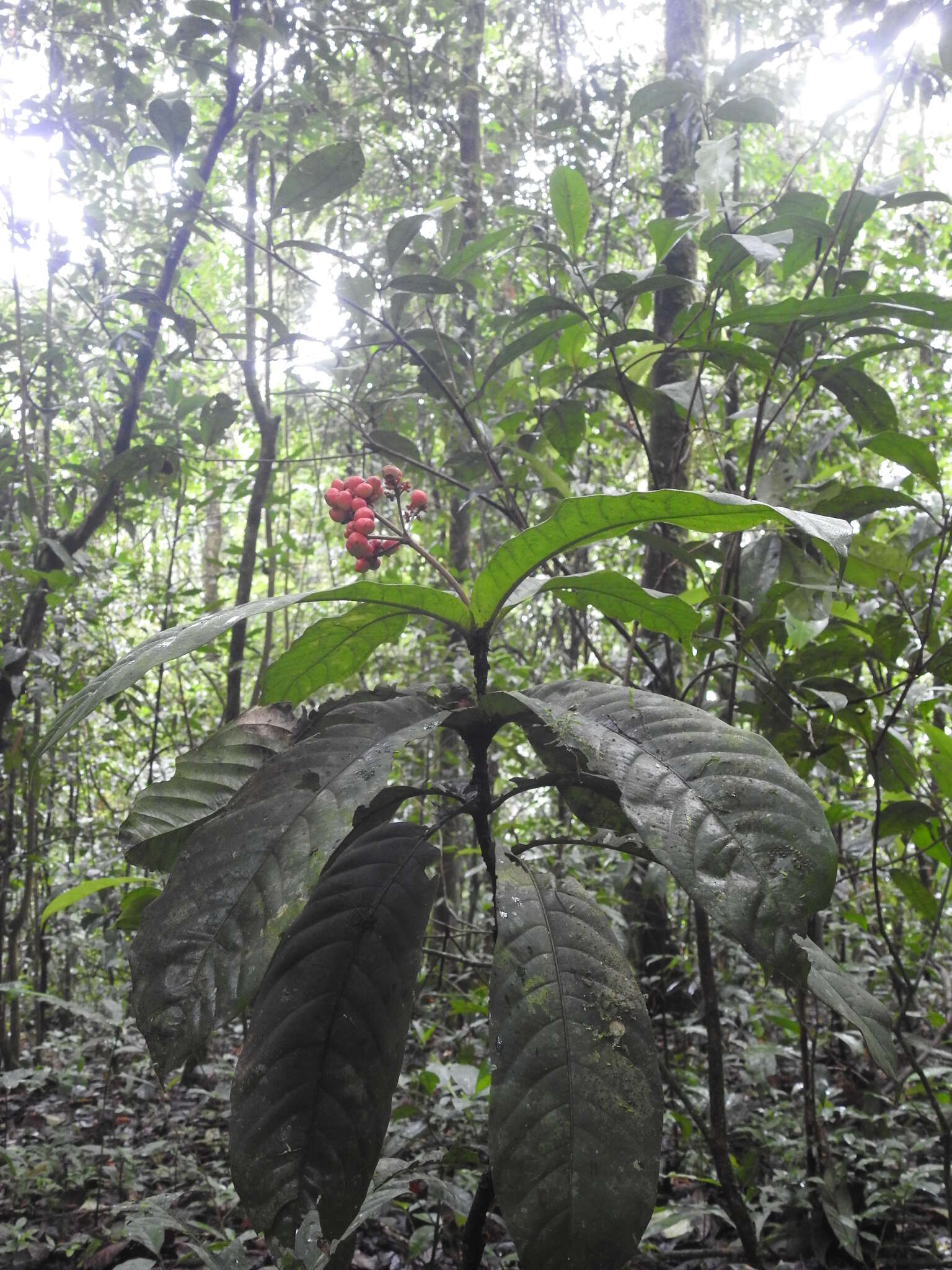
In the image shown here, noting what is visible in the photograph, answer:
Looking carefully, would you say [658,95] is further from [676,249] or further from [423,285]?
[423,285]

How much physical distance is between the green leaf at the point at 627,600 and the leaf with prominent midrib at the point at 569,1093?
12.5 inches

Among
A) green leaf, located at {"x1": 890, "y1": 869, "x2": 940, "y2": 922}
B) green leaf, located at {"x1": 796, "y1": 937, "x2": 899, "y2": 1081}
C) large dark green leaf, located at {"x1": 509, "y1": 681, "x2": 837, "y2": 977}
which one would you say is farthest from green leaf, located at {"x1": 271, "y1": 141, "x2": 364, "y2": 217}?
green leaf, located at {"x1": 890, "y1": 869, "x2": 940, "y2": 922}

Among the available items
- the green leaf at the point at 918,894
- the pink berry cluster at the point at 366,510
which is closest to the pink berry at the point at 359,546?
the pink berry cluster at the point at 366,510

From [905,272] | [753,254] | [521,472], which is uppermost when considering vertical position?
[905,272]

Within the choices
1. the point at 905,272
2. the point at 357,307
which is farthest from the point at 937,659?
the point at 905,272

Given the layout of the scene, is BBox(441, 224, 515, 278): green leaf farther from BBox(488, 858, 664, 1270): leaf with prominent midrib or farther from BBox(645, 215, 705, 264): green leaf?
BBox(488, 858, 664, 1270): leaf with prominent midrib

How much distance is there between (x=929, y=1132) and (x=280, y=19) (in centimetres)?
329

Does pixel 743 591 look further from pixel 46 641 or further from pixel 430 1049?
pixel 46 641

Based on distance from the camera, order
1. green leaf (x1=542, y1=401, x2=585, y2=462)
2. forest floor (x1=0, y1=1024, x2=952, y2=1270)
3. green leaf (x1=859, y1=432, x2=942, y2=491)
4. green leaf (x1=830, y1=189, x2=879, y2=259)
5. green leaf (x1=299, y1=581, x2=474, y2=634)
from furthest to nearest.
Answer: green leaf (x1=542, y1=401, x2=585, y2=462), forest floor (x1=0, y1=1024, x2=952, y2=1270), green leaf (x1=830, y1=189, x2=879, y2=259), green leaf (x1=859, y1=432, x2=942, y2=491), green leaf (x1=299, y1=581, x2=474, y2=634)

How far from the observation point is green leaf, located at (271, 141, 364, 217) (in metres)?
1.50

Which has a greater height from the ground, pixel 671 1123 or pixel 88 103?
pixel 88 103

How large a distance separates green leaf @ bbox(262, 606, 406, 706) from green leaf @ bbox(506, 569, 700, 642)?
160 millimetres

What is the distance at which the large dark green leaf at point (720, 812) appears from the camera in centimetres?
63

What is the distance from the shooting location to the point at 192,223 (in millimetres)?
2033
